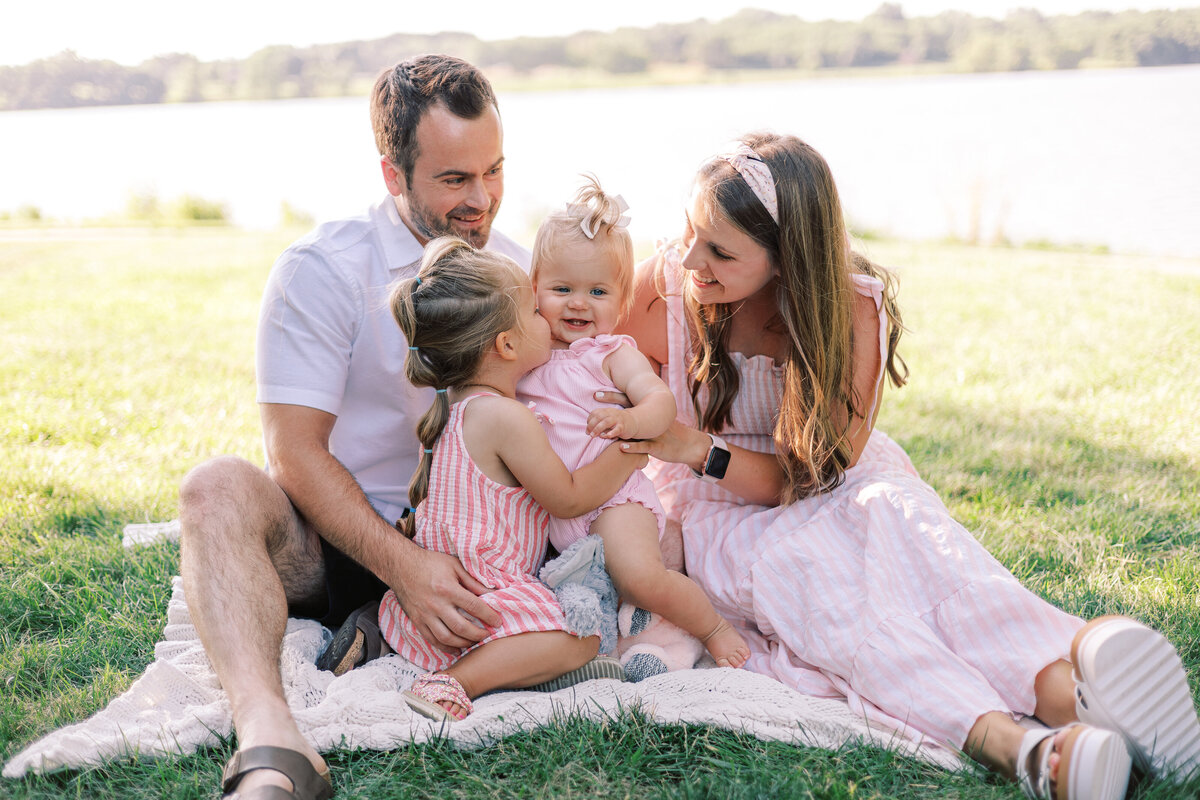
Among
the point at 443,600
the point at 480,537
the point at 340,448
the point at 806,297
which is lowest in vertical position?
the point at 443,600

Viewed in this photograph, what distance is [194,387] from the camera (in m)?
5.07

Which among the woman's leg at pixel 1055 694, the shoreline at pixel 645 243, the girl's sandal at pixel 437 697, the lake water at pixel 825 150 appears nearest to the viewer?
the woman's leg at pixel 1055 694

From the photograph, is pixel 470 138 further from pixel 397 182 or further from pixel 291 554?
pixel 291 554

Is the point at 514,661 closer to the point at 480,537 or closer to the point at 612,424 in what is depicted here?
the point at 480,537

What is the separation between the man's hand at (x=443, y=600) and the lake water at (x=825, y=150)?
21.2 feet

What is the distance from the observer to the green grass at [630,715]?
1938mm

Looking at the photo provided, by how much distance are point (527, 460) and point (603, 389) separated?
30 cm

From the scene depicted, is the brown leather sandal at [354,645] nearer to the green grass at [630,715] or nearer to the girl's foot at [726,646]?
the green grass at [630,715]

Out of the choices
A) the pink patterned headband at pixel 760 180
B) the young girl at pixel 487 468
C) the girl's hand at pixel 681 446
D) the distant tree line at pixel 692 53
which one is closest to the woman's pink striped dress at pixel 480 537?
the young girl at pixel 487 468

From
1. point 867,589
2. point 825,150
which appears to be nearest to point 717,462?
point 867,589

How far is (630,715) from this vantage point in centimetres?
209

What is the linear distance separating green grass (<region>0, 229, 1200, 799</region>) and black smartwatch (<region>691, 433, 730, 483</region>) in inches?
27.5

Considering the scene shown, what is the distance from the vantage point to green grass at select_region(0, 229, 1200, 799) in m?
1.94

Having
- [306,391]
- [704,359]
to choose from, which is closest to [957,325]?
[704,359]
